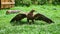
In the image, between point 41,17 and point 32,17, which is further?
point 32,17

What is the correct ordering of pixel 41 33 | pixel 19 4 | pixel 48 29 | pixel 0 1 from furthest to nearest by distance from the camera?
pixel 19 4 → pixel 0 1 → pixel 48 29 → pixel 41 33

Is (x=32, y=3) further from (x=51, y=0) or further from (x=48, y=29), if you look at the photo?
(x=48, y=29)

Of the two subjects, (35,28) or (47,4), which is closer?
(35,28)

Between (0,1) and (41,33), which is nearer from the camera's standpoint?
(41,33)

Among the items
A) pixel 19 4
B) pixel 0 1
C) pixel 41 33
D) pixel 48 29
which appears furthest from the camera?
pixel 19 4

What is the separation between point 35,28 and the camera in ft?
24.6

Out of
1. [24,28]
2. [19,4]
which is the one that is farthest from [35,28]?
[19,4]

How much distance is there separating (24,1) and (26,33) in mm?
9471

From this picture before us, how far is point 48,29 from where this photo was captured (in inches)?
288

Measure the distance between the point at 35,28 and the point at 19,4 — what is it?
8.69 metres

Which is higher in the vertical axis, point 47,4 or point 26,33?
point 26,33

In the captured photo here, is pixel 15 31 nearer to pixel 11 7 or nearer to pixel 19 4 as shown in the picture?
pixel 11 7

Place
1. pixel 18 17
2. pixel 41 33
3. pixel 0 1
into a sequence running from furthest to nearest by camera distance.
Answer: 1. pixel 0 1
2. pixel 18 17
3. pixel 41 33

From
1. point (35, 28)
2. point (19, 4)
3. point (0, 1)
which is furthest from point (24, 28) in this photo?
point (19, 4)
